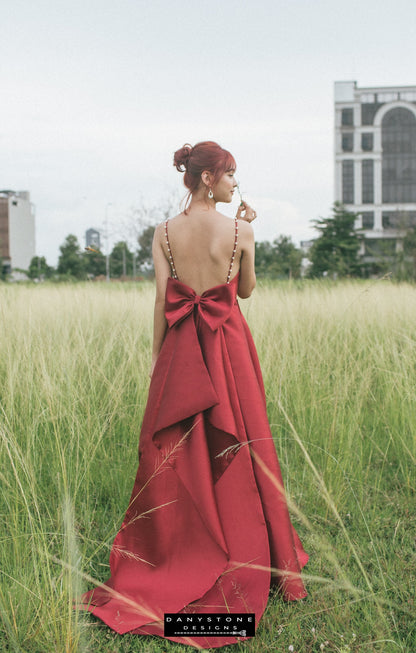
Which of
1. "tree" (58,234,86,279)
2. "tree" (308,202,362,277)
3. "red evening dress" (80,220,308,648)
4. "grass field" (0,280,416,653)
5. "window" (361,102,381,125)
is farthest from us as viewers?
"window" (361,102,381,125)

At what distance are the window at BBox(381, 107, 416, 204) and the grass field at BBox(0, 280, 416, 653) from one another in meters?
56.1

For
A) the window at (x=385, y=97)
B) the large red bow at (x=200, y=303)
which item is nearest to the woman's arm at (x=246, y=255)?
the large red bow at (x=200, y=303)

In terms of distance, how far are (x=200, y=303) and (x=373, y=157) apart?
195ft

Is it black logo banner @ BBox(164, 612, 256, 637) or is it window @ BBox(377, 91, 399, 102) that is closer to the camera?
black logo banner @ BBox(164, 612, 256, 637)

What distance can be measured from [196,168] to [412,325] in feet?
12.8

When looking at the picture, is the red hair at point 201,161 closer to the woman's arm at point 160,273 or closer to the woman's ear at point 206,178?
the woman's ear at point 206,178

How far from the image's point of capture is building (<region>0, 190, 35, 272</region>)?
71.9 m

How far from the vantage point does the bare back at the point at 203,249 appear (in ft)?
7.13

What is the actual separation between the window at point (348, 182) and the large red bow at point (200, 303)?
5752 centimetres

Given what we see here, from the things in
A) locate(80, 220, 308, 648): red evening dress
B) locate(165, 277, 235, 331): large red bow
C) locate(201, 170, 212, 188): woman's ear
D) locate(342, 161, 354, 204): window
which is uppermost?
locate(342, 161, 354, 204): window

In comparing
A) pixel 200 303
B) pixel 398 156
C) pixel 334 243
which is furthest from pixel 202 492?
pixel 398 156

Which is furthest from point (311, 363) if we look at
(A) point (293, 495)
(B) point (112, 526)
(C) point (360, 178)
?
(C) point (360, 178)

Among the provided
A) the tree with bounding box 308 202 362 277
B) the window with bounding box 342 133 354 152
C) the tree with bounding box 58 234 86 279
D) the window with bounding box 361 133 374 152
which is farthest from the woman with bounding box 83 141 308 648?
the window with bounding box 361 133 374 152

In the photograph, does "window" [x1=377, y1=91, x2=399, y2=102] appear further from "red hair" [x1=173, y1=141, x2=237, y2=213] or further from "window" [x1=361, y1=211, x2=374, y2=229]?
"red hair" [x1=173, y1=141, x2=237, y2=213]
